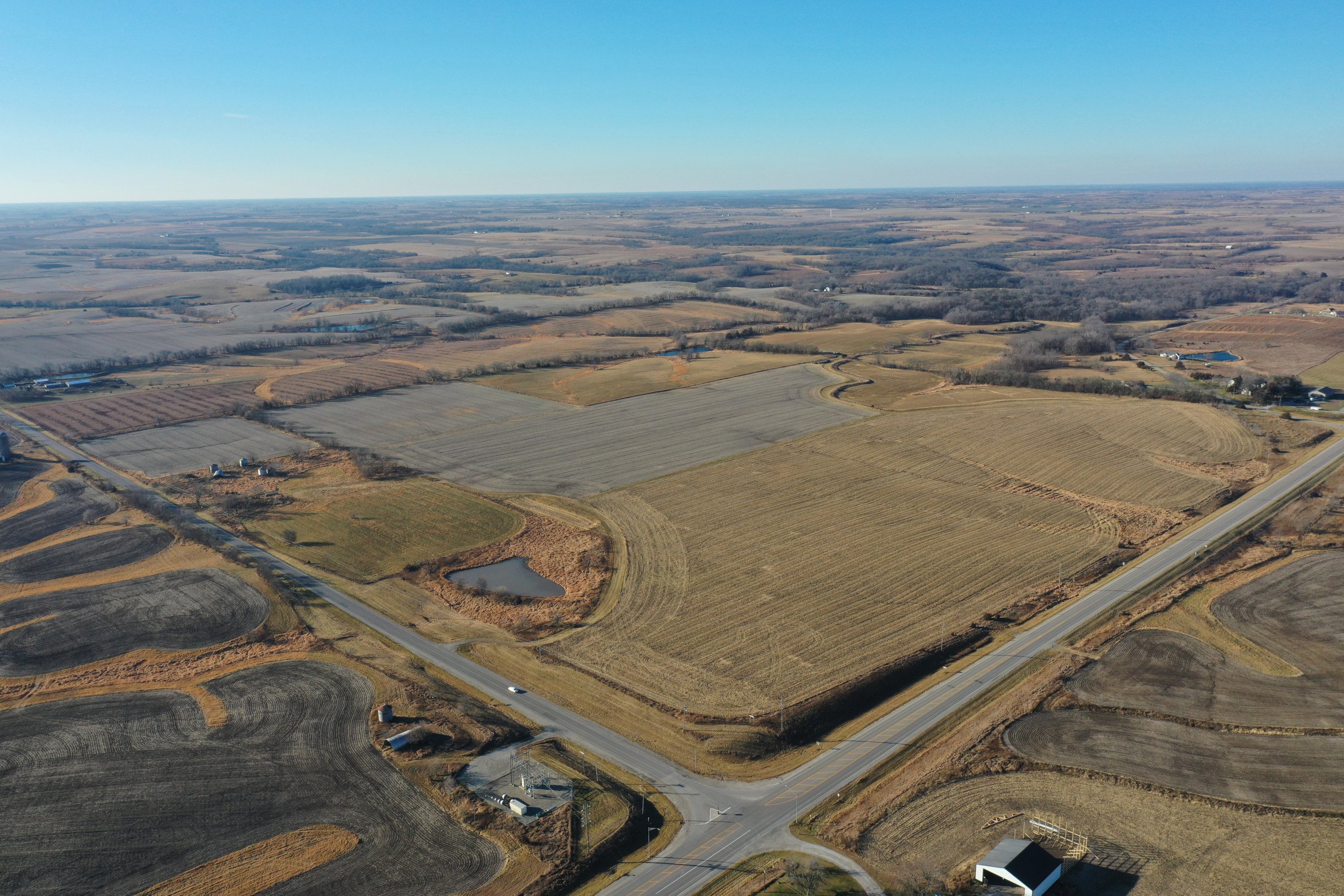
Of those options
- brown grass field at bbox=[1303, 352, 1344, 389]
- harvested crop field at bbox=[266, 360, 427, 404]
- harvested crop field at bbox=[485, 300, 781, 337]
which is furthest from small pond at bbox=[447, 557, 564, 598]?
brown grass field at bbox=[1303, 352, 1344, 389]

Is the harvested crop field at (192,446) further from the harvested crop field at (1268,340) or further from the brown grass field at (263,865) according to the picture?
the harvested crop field at (1268,340)

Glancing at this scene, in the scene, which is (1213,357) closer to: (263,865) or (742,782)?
(742,782)

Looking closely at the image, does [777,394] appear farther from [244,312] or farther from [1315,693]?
[244,312]

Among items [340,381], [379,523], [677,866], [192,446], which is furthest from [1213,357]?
[192,446]

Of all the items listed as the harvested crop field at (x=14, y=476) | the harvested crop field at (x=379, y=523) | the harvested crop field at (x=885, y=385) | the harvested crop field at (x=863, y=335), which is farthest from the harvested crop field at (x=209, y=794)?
the harvested crop field at (x=863, y=335)

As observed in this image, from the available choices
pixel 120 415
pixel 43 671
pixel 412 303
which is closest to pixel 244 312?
pixel 412 303

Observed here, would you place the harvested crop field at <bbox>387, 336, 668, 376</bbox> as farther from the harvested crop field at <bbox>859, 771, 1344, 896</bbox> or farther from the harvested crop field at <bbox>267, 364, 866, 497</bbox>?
the harvested crop field at <bbox>859, 771, 1344, 896</bbox>
